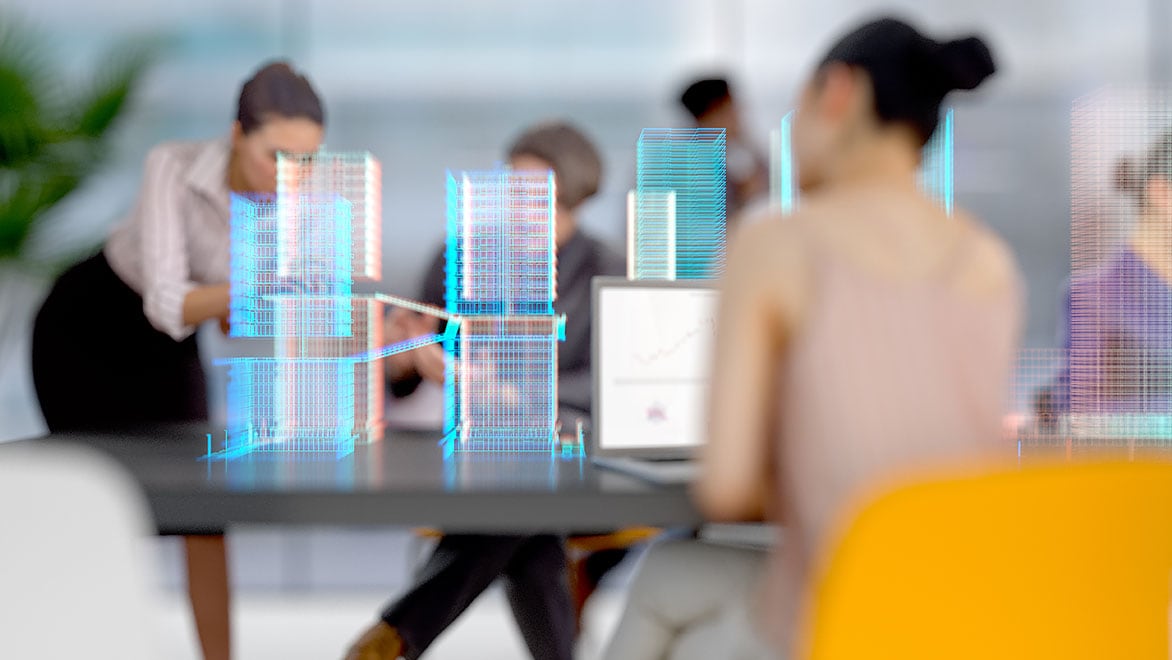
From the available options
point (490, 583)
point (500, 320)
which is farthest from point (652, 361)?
point (490, 583)

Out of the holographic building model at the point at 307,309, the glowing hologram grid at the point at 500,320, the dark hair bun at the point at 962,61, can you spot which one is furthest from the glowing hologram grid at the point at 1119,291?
the holographic building model at the point at 307,309

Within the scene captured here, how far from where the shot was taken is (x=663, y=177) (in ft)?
6.51

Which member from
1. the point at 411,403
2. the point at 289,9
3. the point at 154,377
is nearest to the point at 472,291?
the point at 154,377

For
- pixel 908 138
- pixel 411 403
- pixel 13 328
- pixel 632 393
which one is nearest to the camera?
pixel 908 138

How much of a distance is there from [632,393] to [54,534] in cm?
106

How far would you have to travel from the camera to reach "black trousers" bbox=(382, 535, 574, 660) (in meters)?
2.17

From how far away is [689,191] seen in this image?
2.01 m

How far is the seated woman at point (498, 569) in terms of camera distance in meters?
2.16

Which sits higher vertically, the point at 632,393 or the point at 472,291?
the point at 472,291

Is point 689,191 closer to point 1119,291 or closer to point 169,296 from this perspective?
point 1119,291

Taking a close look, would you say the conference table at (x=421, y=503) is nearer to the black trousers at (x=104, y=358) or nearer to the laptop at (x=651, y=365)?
the laptop at (x=651, y=365)

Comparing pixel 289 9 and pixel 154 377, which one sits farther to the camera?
pixel 289 9

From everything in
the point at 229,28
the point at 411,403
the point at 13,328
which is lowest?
the point at 411,403

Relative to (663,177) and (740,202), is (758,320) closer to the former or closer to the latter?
(663,177)
